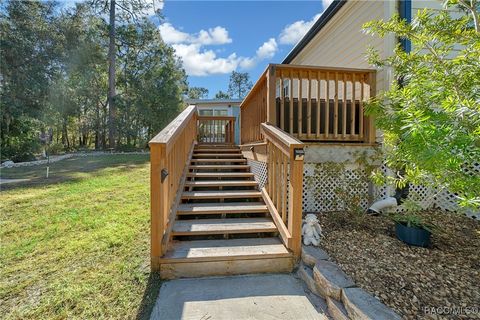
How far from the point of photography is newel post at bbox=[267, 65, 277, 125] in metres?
3.76

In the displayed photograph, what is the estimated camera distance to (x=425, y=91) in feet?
7.16

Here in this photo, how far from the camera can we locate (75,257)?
2.71 metres

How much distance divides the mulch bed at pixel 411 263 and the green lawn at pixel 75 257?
72.8 inches

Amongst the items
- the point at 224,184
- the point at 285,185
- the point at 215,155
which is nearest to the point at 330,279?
the point at 285,185

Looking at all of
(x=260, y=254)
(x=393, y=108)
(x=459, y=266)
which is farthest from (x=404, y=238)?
(x=260, y=254)

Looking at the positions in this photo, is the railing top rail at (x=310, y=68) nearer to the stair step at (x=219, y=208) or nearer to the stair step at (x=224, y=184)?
the stair step at (x=224, y=184)

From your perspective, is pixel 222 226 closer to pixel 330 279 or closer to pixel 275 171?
pixel 275 171

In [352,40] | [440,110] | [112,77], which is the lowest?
[440,110]

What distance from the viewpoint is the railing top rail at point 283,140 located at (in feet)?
8.38

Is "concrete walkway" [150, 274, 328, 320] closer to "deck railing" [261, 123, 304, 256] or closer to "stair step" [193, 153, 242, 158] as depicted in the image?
"deck railing" [261, 123, 304, 256]

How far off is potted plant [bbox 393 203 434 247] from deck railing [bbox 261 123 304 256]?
4.12ft

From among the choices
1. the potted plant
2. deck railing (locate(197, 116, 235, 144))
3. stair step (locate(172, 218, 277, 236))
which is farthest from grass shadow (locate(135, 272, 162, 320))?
deck railing (locate(197, 116, 235, 144))

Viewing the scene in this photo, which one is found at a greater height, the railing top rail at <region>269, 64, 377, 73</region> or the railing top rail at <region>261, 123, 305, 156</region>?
the railing top rail at <region>269, 64, 377, 73</region>

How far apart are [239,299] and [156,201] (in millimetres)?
1132
